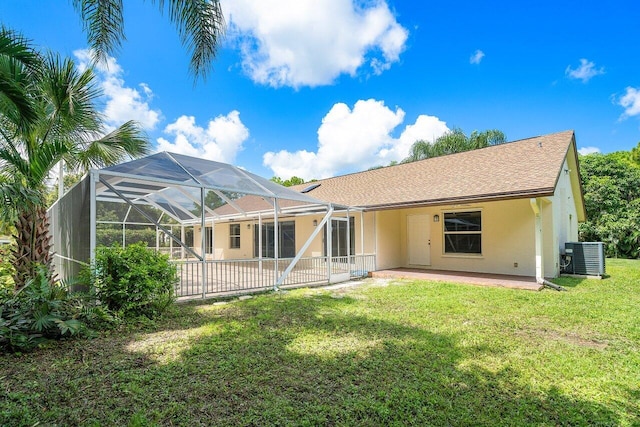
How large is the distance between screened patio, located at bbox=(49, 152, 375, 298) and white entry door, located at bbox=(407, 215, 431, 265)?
6.99 feet

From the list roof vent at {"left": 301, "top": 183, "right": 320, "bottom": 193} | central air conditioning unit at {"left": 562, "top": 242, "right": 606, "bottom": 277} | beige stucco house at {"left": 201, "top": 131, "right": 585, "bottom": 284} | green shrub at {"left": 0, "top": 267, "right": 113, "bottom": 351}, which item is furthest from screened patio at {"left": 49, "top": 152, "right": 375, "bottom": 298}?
central air conditioning unit at {"left": 562, "top": 242, "right": 606, "bottom": 277}

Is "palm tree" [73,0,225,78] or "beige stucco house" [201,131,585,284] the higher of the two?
"palm tree" [73,0,225,78]

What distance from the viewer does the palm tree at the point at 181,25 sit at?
545 centimetres

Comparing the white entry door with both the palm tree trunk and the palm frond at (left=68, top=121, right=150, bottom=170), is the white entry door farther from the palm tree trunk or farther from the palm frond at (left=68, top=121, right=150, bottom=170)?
the palm tree trunk

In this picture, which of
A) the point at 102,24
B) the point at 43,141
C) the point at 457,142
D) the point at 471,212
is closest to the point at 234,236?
the point at 43,141

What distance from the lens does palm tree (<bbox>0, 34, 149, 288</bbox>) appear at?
5086mm

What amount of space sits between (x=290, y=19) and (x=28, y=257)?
25.7 ft

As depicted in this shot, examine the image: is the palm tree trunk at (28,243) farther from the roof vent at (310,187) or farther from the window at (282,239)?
the roof vent at (310,187)

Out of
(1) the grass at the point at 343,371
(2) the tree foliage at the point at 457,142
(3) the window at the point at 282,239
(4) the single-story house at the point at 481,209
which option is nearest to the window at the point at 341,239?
(4) the single-story house at the point at 481,209

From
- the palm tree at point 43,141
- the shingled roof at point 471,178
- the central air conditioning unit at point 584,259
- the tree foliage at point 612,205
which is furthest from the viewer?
the tree foliage at point 612,205

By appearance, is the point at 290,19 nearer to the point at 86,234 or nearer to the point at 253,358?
the point at 86,234

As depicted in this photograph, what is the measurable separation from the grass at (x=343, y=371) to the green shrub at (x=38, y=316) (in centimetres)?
27

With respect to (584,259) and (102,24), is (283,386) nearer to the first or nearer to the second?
(102,24)

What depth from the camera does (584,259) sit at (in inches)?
426
